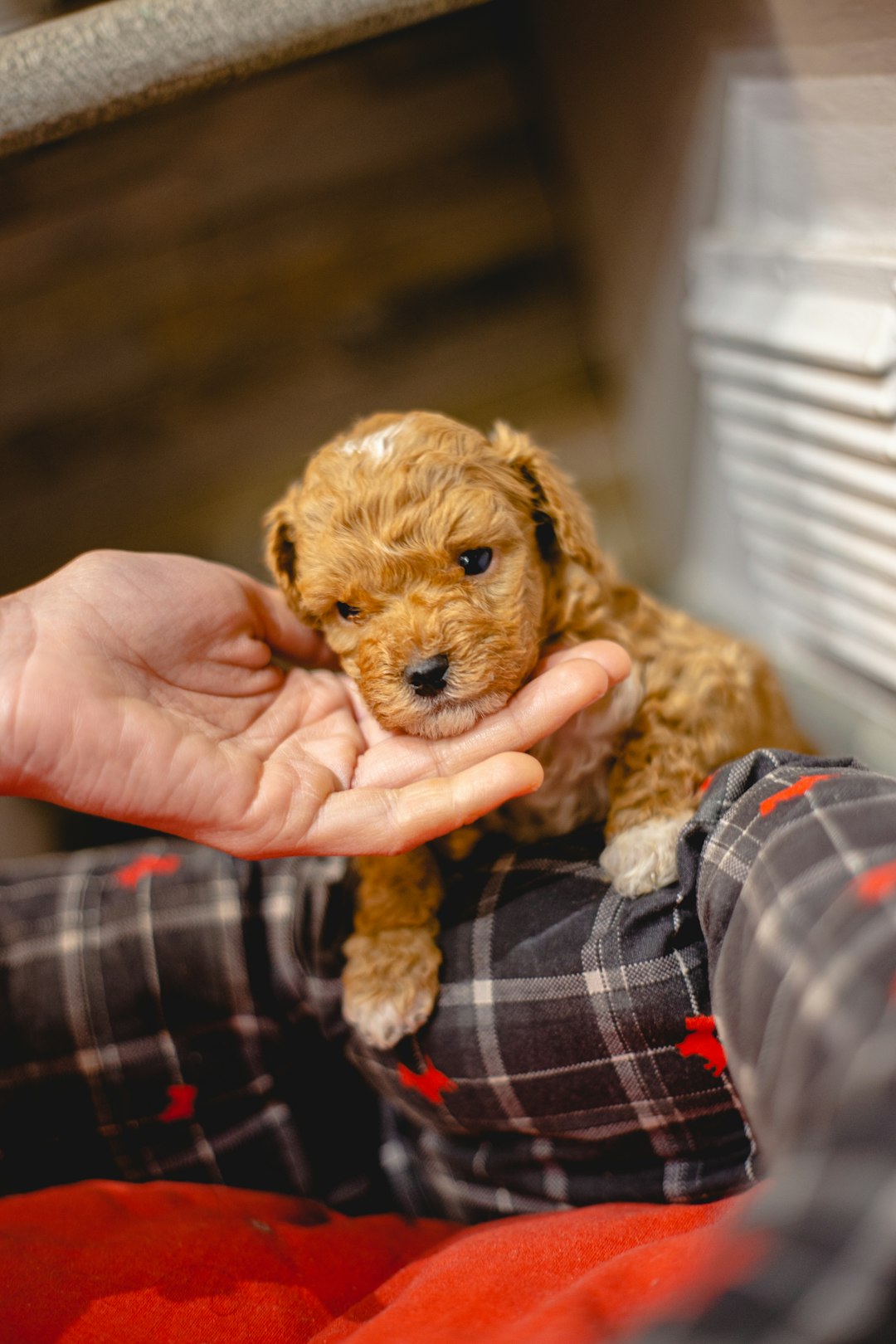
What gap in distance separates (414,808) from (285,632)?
2.29 feet

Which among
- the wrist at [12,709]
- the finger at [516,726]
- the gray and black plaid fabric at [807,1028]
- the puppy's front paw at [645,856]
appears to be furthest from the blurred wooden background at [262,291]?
the gray and black plaid fabric at [807,1028]

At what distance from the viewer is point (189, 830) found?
1.62 metres

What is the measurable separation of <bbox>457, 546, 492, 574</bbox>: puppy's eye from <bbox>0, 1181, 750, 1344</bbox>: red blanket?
1.08 meters

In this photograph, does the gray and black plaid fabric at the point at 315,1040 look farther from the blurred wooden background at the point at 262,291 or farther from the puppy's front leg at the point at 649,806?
the blurred wooden background at the point at 262,291

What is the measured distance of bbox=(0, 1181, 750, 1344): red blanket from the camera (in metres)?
1.27

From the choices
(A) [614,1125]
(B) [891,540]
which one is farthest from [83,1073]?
(B) [891,540]

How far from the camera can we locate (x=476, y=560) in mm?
1700

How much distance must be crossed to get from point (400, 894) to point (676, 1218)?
2.45 ft

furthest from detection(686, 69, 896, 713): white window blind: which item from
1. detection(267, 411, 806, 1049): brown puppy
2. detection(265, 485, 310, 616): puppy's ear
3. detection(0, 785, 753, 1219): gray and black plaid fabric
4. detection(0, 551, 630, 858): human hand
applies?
detection(265, 485, 310, 616): puppy's ear

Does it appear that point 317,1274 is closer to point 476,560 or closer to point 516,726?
point 516,726

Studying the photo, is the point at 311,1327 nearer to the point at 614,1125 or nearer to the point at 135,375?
the point at 614,1125

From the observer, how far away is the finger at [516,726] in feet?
Result: 5.32

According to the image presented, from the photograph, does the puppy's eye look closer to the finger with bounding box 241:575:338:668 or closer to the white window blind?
the finger with bounding box 241:575:338:668

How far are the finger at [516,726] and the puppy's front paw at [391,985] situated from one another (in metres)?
0.34
